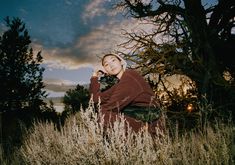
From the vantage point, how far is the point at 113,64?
4.95 metres

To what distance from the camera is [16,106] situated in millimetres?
19250

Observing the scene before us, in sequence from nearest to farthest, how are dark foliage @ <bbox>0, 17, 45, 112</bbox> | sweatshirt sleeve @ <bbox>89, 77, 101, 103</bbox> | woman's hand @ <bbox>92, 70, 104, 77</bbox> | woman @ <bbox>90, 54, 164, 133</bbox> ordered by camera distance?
woman @ <bbox>90, 54, 164, 133</bbox>
sweatshirt sleeve @ <bbox>89, 77, 101, 103</bbox>
woman's hand @ <bbox>92, 70, 104, 77</bbox>
dark foliage @ <bbox>0, 17, 45, 112</bbox>

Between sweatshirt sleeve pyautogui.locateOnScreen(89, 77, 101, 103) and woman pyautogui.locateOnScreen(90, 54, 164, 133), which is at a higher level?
sweatshirt sleeve pyautogui.locateOnScreen(89, 77, 101, 103)

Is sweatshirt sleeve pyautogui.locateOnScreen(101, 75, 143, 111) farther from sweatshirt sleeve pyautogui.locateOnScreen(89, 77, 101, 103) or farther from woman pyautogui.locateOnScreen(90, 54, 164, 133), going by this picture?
sweatshirt sleeve pyautogui.locateOnScreen(89, 77, 101, 103)

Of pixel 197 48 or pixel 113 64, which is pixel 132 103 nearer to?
pixel 113 64

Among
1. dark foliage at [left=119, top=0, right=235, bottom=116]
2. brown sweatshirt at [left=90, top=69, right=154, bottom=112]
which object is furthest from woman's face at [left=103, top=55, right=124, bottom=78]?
dark foliage at [left=119, top=0, right=235, bottom=116]

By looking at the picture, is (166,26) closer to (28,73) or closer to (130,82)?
(130,82)

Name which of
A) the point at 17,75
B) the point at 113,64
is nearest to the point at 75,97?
the point at 17,75

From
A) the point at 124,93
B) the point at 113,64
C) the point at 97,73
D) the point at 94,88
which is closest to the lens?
the point at 124,93

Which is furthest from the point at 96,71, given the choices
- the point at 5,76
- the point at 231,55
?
the point at 5,76

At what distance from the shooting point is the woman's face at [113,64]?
4.93 metres

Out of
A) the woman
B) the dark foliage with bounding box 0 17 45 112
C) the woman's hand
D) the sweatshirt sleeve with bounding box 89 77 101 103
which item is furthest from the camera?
the dark foliage with bounding box 0 17 45 112

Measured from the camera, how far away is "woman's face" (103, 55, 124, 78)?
493 cm

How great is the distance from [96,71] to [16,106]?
14830 millimetres
